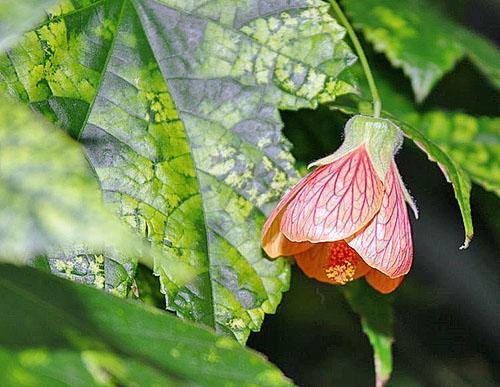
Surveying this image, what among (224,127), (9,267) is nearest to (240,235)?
(224,127)

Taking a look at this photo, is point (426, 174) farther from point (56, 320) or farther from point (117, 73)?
point (56, 320)

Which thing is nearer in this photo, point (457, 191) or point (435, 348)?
point (457, 191)

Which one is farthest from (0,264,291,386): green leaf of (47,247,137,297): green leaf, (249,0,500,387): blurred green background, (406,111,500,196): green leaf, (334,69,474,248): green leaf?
(406,111,500,196): green leaf

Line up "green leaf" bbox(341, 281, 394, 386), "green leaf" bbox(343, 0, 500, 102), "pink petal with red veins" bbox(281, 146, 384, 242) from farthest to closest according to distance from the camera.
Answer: "green leaf" bbox(343, 0, 500, 102) < "green leaf" bbox(341, 281, 394, 386) < "pink petal with red veins" bbox(281, 146, 384, 242)

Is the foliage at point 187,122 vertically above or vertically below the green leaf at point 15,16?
below

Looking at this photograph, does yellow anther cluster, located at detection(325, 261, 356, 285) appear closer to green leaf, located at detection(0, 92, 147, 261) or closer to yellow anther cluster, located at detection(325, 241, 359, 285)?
yellow anther cluster, located at detection(325, 241, 359, 285)

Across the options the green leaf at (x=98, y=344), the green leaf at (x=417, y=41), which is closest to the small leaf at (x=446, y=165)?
the green leaf at (x=417, y=41)

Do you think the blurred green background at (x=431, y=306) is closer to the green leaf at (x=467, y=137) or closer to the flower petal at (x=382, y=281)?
the green leaf at (x=467, y=137)
